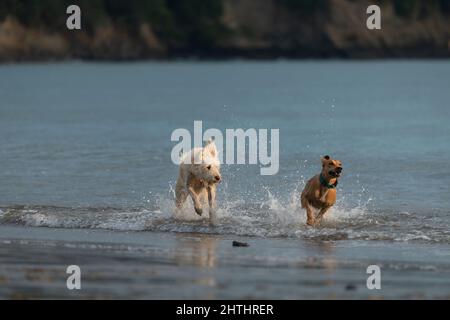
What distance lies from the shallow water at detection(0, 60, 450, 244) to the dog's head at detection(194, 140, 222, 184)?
28.6 inches

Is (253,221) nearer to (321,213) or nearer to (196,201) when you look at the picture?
(196,201)

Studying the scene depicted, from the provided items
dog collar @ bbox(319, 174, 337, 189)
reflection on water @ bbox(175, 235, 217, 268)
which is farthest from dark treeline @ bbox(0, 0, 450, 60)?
reflection on water @ bbox(175, 235, 217, 268)

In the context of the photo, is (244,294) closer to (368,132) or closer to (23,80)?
(368,132)

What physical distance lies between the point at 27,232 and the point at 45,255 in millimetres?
2801

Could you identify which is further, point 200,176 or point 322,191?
point 200,176

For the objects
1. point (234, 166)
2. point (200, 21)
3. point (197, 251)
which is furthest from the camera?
point (200, 21)

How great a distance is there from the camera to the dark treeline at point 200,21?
104250 millimetres

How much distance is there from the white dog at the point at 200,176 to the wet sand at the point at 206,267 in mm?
837

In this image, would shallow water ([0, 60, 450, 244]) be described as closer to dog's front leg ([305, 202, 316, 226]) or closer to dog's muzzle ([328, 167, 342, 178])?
dog's front leg ([305, 202, 316, 226])

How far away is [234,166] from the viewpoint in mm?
28234

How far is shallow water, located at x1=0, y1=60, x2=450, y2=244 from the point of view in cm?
2017

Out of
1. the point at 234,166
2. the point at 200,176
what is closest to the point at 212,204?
the point at 200,176

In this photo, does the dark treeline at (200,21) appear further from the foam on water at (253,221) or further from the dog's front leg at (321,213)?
the dog's front leg at (321,213)

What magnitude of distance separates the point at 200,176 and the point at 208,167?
0.83 feet
